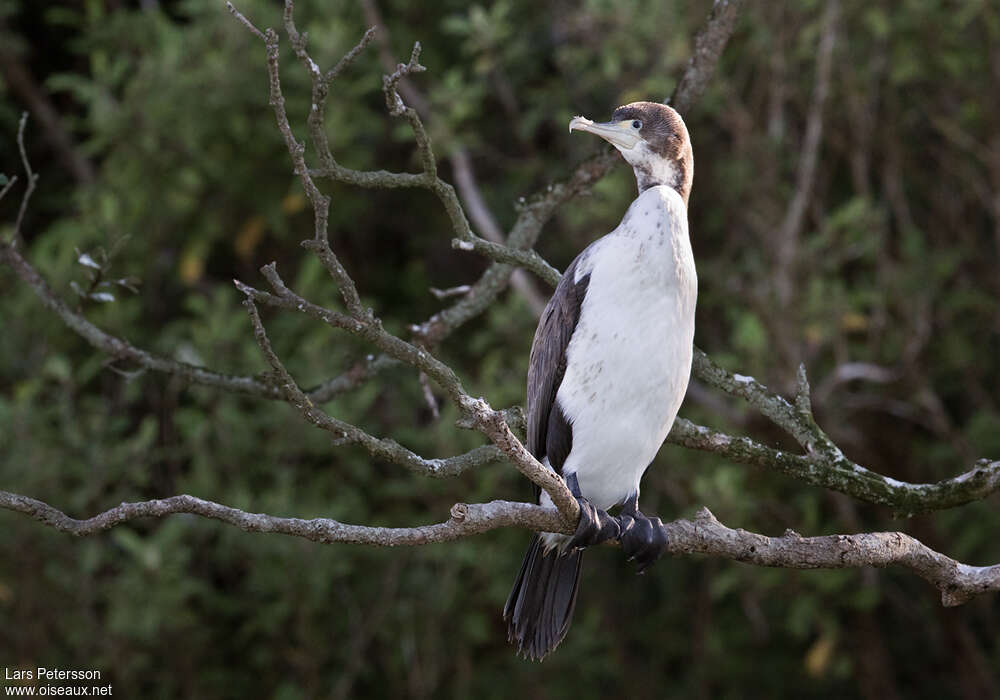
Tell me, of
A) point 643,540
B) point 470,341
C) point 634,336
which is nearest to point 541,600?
point 643,540

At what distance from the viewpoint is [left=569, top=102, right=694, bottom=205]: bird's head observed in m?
3.52

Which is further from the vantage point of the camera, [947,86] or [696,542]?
[947,86]

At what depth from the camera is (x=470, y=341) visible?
7156mm

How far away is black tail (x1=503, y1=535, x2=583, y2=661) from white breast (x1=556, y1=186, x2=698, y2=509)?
0.42 meters

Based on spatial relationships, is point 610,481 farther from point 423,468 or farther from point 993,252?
point 993,252

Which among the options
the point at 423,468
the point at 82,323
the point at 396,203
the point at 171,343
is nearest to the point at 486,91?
the point at 396,203

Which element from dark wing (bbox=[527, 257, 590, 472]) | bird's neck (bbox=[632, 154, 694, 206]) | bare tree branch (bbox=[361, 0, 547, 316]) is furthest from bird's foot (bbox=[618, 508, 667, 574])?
bare tree branch (bbox=[361, 0, 547, 316])

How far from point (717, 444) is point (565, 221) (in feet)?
11.4

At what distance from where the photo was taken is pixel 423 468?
9.75 feet

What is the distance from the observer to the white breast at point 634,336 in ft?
10.6

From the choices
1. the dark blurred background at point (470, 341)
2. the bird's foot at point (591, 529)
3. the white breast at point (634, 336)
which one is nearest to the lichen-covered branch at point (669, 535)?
the bird's foot at point (591, 529)

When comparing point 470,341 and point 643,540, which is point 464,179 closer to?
point 470,341

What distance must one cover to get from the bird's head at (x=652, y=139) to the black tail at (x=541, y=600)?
3.70 ft

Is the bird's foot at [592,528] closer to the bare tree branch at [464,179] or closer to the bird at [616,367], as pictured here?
the bird at [616,367]
